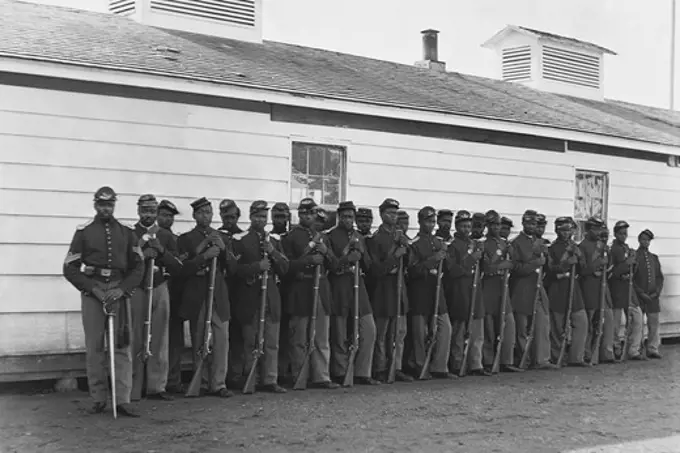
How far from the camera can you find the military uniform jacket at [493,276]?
38.4 feet

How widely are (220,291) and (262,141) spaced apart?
2.30 meters

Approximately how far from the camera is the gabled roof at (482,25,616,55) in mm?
19625

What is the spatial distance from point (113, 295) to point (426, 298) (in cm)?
399

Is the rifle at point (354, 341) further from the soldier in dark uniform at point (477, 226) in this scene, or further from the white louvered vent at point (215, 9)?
the white louvered vent at point (215, 9)

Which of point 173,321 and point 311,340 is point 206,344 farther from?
point 311,340

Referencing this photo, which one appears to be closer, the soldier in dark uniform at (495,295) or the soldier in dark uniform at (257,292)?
the soldier in dark uniform at (257,292)

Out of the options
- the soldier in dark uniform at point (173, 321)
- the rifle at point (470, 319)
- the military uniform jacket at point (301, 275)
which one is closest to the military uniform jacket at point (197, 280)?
the soldier in dark uniform at point (173, 321)

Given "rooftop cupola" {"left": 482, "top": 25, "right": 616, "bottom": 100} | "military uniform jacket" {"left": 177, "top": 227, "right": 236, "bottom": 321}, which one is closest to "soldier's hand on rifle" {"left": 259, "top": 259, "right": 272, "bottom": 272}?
"military uniform jacket" {"left": 177, "top": 227, "right": 236, "bottom": 321}

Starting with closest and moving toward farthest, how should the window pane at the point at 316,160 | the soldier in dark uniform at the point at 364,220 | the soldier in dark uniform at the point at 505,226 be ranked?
the soldier in dark uniform at the point at 364,220, the window pane at the point at 316,160, the soldier in dark uniform at the point at 505,226

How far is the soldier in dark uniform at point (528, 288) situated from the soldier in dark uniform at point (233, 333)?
12.6ft

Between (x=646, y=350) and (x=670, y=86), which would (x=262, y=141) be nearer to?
(x=646, y=350)

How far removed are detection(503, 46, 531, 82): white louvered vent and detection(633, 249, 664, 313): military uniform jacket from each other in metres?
6.43

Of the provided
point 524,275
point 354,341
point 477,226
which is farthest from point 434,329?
point 524,275

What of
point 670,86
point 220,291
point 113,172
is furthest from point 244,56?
point 670,86
